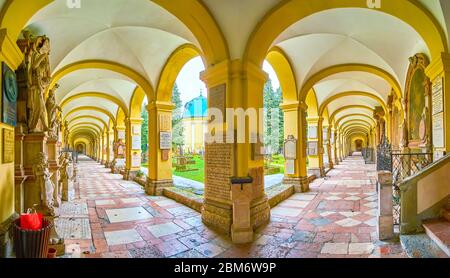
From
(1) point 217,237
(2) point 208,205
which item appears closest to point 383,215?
(1) point 217,237

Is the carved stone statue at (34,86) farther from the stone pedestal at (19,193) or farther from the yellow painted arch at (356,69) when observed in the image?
the yellow painted arch at (356,69)

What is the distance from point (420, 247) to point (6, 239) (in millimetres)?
5965

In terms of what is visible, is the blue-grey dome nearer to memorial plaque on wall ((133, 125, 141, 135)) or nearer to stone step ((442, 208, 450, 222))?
memorial plaque on wall ((133, 125, 141, 135))

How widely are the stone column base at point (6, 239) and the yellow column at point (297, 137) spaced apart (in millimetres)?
8118

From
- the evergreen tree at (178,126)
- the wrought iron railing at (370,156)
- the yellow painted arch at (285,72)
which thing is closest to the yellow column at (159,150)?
the yellow painted arch at (285,72)

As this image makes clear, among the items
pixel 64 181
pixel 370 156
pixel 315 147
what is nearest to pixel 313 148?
pixel 315 147

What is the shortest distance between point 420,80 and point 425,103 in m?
0.91

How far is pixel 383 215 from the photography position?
4594 mm

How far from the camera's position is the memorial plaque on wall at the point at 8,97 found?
3.71 m

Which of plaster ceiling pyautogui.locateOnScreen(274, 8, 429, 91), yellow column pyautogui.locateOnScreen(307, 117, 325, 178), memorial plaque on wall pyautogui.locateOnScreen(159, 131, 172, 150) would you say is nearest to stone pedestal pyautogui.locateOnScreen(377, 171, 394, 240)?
plaster ceiling pyautogui.locateOnScreen(274, 8, 429, 91)

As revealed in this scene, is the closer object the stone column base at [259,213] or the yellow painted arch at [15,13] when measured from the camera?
the yellow painted arch at [15,13]

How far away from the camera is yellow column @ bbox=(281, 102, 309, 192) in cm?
955

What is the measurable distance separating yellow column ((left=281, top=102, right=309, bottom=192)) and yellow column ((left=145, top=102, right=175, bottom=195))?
14.6ft
